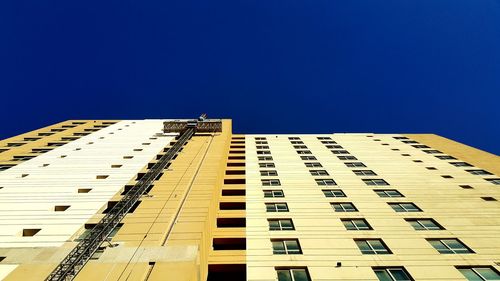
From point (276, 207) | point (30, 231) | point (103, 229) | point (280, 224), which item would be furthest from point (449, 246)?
point (30, 231)

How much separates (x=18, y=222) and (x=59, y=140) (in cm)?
2368

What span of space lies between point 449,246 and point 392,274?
5466mm

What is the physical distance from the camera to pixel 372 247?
20.3 metres

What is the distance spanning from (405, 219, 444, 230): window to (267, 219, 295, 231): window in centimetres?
910

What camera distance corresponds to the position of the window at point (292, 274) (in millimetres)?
17828

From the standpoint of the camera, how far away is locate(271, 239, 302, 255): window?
65.8ft

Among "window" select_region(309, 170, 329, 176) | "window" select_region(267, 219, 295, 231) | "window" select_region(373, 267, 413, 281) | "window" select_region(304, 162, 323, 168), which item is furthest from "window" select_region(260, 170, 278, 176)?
"window" select_region(373, 267, 413, 281)

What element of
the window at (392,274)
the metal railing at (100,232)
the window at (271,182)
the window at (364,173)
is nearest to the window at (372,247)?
the window at (392,274)

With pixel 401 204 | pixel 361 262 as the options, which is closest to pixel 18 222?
pixel 361 262

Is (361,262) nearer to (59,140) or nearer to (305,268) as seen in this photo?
(305,268)

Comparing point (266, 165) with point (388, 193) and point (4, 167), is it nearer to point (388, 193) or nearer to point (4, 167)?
point (388, 193)

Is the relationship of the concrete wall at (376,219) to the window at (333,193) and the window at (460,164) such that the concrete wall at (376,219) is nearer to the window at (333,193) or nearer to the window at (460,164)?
the window at (333,193)

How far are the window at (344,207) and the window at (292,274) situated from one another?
806 cm

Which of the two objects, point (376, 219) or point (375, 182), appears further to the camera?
point (375, 182)
